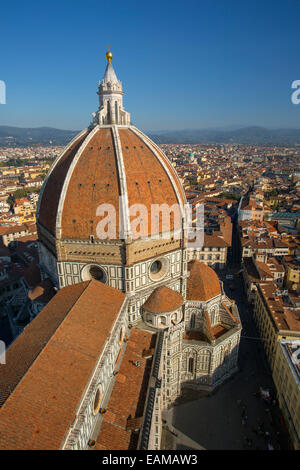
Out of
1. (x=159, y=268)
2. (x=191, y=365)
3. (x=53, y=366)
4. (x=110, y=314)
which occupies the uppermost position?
(x=159, y=268)

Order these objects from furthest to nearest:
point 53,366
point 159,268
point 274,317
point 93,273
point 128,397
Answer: point 274,317 < point 159,268 < point 93,273 < point 128,397 < point 53,366

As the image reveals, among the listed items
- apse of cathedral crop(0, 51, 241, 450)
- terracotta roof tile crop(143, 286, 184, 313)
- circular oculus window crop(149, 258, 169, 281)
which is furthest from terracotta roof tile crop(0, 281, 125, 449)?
circular oculus window crop(149, 258, 169, 281)

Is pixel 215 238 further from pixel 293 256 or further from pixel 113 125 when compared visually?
pixel 113 125

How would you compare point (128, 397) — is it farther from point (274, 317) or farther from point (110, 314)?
point (274, 317)

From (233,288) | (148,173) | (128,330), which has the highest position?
(148,173)

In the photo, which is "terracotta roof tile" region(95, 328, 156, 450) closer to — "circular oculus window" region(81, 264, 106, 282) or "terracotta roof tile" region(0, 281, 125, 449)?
"terracotta roof tile" region(0, 281, 125, 449)

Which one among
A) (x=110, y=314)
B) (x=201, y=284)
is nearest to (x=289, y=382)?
(x=201, y=284)
